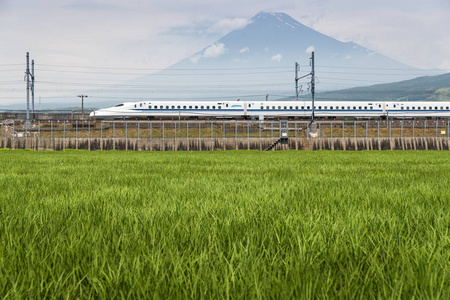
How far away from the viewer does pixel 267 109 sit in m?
60.7

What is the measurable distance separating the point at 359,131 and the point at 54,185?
50.2m

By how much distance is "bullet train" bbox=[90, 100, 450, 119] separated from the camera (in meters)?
57.5

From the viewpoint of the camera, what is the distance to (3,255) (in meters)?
2.33

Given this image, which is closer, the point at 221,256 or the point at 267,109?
the point at 221,256

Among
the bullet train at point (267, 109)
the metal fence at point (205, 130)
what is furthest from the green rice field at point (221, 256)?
the bullet train at point (267, 109)

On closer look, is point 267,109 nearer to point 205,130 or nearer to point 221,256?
point 205,130

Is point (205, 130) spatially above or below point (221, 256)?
above

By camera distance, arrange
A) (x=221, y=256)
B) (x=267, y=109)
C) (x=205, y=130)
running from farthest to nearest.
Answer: (x=267, y=109) < (x=205, y=130) < (x=221, y=256)

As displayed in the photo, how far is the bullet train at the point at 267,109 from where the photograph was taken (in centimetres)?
5747

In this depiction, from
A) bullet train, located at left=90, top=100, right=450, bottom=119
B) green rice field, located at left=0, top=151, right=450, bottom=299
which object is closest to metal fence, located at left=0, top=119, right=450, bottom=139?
bullet train, located at left=90, top=100, right=450, bottom=119

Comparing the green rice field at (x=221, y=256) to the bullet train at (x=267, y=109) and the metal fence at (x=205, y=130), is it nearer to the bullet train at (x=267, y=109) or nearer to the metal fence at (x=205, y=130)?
the metal fence at (x=205, y=130)

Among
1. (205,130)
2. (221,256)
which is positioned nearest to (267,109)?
(205,130)

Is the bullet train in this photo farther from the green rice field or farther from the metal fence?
the green rice field

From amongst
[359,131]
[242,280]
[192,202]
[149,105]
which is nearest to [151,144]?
[149,105]
